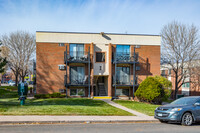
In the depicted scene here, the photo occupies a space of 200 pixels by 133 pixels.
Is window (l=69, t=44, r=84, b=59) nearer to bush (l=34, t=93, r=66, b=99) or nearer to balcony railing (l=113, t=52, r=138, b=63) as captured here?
balcony railing (l=113, t=52, r=138, b=63)

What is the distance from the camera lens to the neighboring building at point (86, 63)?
26656mm

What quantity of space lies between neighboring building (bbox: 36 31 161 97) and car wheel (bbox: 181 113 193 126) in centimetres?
1546

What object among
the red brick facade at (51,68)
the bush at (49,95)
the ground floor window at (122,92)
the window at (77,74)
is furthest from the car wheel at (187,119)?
the bush at (49,95)

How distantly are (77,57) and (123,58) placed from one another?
5.71 meters

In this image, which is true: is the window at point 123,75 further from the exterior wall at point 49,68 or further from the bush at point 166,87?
the exterior wall at point 49,68

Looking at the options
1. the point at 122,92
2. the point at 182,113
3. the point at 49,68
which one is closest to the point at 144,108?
the point at 182,113

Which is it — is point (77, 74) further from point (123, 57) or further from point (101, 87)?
point (123, 57)

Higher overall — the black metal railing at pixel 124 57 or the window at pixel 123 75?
the black metal railing at pixel 124 57

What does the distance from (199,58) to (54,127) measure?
1077 inches

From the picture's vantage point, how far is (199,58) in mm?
31500

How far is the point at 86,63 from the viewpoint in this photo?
27047 millimetres

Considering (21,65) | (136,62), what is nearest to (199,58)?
(136,62)

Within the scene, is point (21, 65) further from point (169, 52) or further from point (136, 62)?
point (169, 52)

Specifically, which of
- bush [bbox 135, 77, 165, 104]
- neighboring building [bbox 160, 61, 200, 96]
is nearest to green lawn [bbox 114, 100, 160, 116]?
bush [bbox 135, 77, 165, 104]
